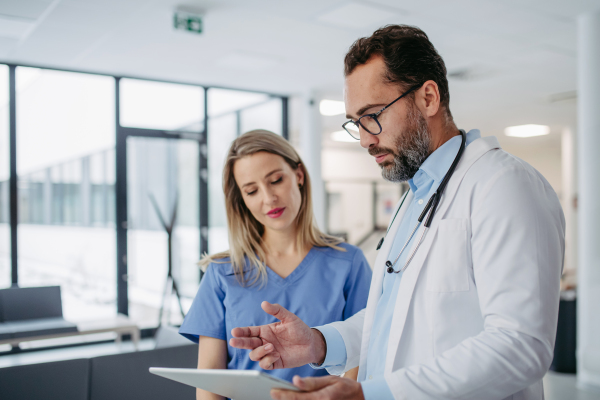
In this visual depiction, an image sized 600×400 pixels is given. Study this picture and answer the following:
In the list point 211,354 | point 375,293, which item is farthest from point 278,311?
point 211,354

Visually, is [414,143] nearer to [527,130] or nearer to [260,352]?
[260,352]

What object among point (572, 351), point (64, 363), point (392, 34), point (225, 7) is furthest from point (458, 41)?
point (64, 363)

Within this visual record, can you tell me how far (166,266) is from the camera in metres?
6.32

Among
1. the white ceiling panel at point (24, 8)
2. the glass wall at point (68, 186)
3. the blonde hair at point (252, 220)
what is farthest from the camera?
the glass wall at point (68, 186)

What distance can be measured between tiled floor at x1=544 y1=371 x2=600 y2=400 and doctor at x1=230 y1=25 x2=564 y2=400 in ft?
11.1

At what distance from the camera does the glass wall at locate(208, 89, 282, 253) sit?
22.2 ft

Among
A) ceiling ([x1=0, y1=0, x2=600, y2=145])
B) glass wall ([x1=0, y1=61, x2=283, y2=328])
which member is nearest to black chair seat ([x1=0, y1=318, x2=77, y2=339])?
glass wall ([x1=0, y1=61, x2=283, y2=328])

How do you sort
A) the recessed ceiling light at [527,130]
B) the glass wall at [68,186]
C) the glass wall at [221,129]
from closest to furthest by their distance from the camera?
the glass wall at [68,186]
the glass wall at [221,129]
the recessed ceiling light at [527,130]

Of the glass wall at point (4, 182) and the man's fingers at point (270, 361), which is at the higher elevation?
the glass wall at point (4, 182)

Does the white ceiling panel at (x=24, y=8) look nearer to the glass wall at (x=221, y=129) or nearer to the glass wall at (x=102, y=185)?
the glass wall at (x=102, y=185)

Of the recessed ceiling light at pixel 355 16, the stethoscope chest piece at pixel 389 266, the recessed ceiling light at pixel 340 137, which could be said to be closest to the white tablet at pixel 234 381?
the stethoscope chest piece at pixel 389 266

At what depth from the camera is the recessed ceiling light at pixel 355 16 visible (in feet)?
13.7

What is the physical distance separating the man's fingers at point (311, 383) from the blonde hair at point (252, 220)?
0.80m

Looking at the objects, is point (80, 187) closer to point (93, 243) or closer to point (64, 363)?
point (93, 243)
